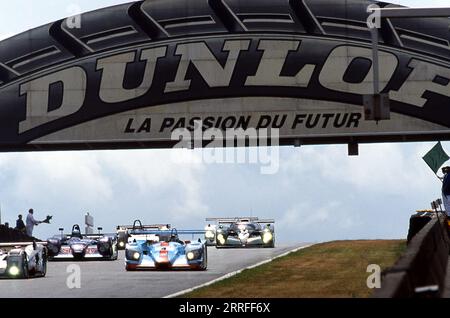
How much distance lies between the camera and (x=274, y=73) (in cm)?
3434

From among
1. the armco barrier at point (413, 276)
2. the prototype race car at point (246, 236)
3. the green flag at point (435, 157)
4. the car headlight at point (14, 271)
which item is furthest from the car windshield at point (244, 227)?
the armco barrier at point (413, 276)

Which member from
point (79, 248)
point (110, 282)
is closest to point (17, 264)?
point (110, 282)

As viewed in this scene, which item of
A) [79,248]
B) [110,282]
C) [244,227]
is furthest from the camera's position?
[244,227]

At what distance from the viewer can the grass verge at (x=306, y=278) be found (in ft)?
47.4

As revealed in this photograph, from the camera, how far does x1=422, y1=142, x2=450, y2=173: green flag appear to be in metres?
24.2

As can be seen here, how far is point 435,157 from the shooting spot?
24.5 meters

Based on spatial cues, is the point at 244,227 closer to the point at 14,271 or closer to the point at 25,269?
the point at 25,269

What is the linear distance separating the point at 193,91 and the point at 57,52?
585 cm

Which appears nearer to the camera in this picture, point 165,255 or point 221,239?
point 165,255

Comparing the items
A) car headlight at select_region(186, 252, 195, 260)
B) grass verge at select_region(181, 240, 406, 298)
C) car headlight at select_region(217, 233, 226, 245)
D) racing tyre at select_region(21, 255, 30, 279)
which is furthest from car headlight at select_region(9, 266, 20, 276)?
car headlight at select_region(217, 233, 226, 245)

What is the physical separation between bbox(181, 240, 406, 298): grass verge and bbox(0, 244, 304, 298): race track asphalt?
0.81m

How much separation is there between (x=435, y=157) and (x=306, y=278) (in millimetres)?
8277

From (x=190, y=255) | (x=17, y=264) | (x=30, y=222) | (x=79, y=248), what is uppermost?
(x=30, y=222)

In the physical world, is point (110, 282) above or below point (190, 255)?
below
